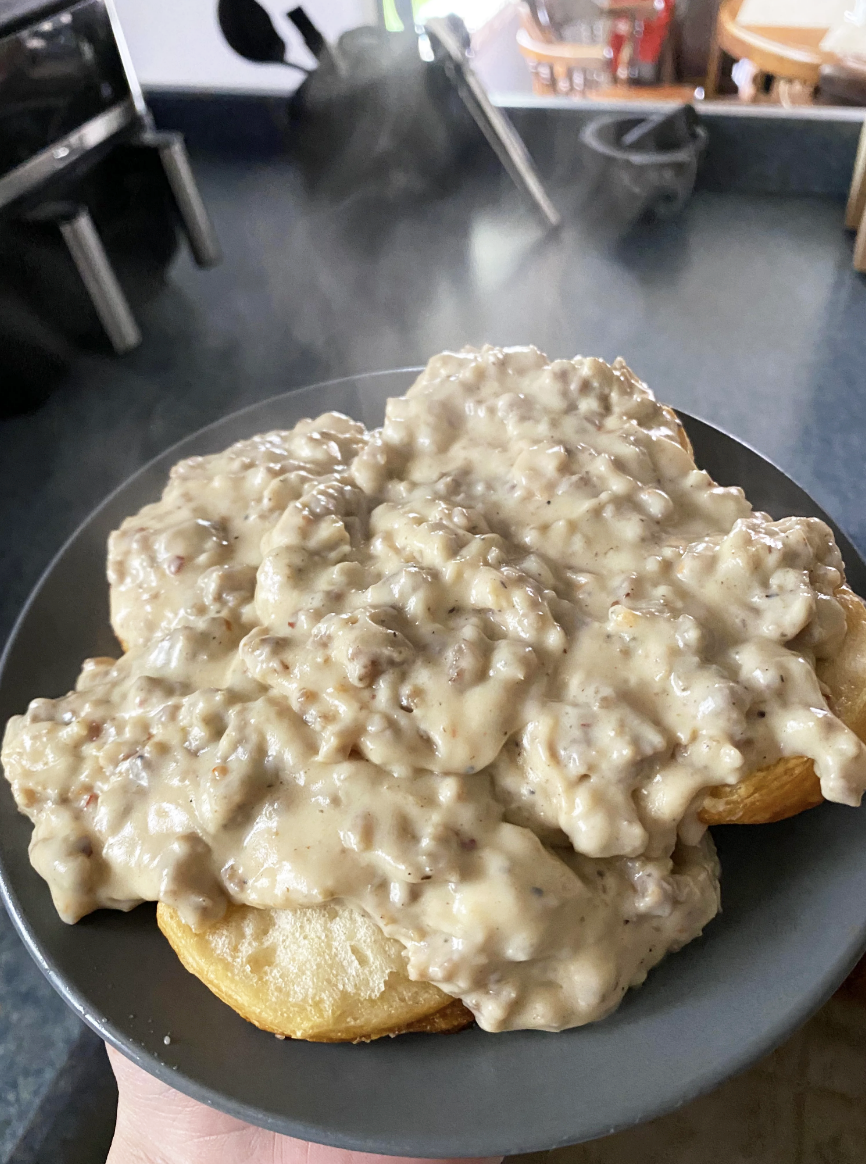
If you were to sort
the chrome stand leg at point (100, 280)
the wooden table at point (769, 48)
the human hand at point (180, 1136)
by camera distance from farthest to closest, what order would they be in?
the wooden table at point (769, 48) < the chrome stand leg at point (100, 280) < the human hand at point (180, 1136)

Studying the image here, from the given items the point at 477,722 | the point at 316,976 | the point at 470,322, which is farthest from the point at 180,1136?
the point at 470,322

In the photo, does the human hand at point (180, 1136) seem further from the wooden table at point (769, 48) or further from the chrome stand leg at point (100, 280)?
the wooden table at point (769, 48)

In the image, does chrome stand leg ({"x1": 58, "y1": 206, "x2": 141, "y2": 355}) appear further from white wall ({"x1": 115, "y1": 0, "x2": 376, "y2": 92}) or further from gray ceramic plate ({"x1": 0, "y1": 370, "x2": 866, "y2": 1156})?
gray ceramic plate ({"x1": 0, "y1": 370, "x2": 866, "y2": 1156})

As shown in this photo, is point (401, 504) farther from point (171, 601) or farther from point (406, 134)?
point (406, 134)

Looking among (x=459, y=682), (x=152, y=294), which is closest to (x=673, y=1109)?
(x=459, y=682)

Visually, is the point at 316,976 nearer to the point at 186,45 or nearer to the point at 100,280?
the point at 100,280

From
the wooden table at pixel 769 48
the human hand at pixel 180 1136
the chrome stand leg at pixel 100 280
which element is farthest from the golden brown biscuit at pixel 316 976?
the wooden table at pixel 769 48
